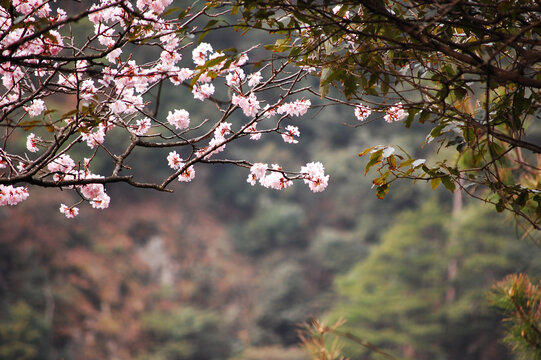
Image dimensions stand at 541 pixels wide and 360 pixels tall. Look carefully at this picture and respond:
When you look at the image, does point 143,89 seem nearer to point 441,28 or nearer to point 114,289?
point 441,28

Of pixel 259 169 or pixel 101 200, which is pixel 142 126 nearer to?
pixel 101 200

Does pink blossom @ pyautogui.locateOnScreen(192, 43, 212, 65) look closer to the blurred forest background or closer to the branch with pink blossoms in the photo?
the branch with pink blossoms

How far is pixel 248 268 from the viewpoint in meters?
11.0

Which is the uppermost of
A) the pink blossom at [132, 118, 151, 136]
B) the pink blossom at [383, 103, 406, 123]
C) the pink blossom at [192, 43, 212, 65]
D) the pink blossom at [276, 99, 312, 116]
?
the pink blossom at [192, 43, 212, 65]

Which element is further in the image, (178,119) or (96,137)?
(178,119)

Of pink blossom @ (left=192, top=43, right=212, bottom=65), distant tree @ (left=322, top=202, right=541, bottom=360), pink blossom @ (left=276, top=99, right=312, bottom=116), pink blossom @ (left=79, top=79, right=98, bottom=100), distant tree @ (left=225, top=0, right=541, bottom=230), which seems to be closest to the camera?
distant tree @ (left=225, top=0, right=541, bottom=230)

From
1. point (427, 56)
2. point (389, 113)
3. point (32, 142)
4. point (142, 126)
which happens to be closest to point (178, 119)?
point (142, 126)

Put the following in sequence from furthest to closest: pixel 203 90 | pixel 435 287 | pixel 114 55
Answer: pixel 435 287, pixel 203 90, pixel 114 55

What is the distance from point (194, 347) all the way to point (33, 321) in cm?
264

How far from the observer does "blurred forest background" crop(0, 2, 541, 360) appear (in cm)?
720

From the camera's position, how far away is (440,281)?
7977 millimetres

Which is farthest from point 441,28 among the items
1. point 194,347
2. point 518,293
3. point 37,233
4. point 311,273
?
point 311,273

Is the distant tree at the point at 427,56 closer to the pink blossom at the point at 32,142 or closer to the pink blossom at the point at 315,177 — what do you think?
the pink blossom at the point at 315,177

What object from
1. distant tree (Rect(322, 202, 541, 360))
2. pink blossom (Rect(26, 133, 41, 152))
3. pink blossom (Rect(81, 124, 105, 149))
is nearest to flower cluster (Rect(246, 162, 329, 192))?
pink blossom (Rect(81, 124, 105, 149))
